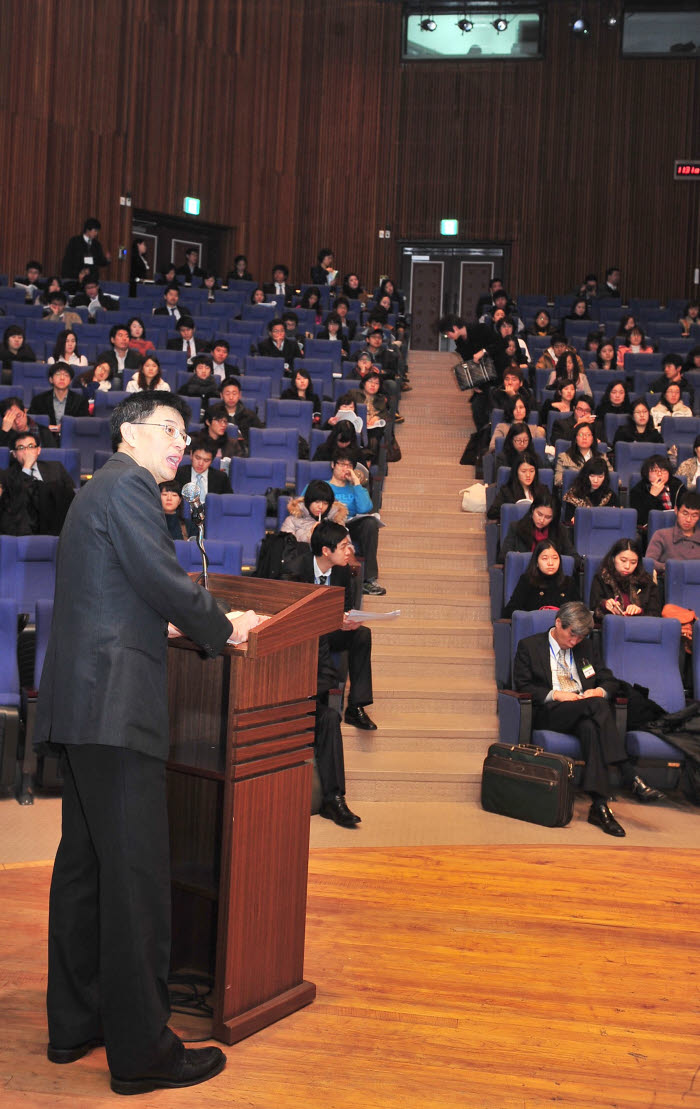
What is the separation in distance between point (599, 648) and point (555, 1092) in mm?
2699

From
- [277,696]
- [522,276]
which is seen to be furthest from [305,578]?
[522,276]

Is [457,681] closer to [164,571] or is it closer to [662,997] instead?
[662,997]

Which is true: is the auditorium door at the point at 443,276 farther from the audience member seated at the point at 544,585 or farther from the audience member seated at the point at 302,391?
the audience member seated at the point at 544,585

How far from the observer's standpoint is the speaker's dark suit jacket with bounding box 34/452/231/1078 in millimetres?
1879

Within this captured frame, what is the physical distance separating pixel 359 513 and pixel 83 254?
5.94 m

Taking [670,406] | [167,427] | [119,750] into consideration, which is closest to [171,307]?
[670,406]

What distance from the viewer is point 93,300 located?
31.0ft

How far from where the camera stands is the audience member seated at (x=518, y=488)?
582 centimetres

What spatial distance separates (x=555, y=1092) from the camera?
6.50ft

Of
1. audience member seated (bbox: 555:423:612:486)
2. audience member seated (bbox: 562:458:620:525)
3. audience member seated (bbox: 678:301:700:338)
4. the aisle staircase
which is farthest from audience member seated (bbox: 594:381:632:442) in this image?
audience member seated (bbox: 678:301:700:338)

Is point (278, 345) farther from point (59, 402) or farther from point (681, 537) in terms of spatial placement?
point (681, 537)

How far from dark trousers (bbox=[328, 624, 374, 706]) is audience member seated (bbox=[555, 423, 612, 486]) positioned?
2219 mm

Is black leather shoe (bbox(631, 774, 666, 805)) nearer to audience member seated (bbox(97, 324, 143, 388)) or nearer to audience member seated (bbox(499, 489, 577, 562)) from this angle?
audience member seated (bbox(499, 489, 577, 562))

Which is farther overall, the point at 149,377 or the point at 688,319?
the point at 688,319
